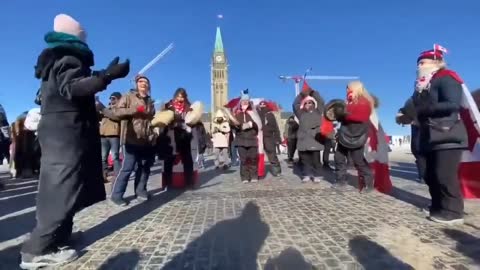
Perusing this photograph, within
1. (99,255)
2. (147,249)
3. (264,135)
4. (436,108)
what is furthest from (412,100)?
(264,135)

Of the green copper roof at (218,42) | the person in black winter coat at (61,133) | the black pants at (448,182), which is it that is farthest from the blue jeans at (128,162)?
the green copper roof at (218,42)

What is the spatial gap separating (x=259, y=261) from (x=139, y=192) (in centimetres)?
380

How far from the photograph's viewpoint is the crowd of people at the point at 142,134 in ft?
10.7

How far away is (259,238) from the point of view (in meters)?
3.86

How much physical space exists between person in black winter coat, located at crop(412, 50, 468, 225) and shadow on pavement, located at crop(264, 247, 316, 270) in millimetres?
2076

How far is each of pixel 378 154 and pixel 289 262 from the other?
4471mm

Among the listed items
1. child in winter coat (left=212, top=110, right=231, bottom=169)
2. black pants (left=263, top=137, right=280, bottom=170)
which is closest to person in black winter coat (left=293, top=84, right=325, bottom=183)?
black pants (left=263, top=137, right=280, bottom=170)

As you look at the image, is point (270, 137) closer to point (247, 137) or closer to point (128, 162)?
point (247, 137)

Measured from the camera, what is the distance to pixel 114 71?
10.5 feet

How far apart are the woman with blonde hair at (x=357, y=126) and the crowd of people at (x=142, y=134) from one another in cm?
2

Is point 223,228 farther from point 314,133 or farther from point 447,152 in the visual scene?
point 314,133

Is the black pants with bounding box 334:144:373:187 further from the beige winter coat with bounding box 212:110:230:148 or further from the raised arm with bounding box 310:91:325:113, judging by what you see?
the beige winter coat with bounding box 212:110:230:148

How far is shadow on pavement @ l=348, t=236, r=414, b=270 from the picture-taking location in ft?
9.80

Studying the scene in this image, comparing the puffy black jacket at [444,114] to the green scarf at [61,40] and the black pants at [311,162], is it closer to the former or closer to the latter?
the green scarf at [61,40]
